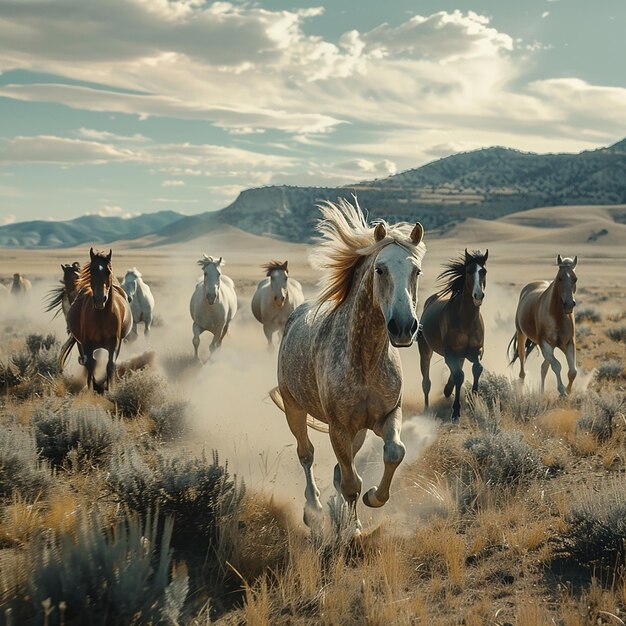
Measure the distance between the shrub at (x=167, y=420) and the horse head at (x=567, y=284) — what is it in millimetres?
6889

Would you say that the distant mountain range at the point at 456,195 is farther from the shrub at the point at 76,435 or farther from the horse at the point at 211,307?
the shrub at the point at 76,435

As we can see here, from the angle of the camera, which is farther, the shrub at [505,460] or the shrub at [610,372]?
the shrub at [610,372]

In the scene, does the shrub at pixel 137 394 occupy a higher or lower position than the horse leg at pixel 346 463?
lower

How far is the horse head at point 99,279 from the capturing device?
10242mm

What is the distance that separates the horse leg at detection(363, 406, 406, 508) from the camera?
4730mm

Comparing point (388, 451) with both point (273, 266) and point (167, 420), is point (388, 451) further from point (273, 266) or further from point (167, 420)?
point (273, 266)

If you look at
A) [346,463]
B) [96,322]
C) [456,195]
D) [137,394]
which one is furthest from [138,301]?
[456,195]

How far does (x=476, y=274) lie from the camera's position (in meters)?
10.3

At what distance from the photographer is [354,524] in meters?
4.86

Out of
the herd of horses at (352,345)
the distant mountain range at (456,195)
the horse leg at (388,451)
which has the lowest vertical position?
the horse leg at (388,451)

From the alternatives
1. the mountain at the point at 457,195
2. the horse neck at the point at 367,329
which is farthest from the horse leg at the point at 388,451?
the mountain at the point at 457,195

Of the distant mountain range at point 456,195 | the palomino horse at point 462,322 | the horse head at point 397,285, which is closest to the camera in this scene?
the horse head at point 397,285

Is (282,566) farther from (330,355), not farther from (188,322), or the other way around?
(188,322)

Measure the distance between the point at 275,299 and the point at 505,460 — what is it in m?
9.49
